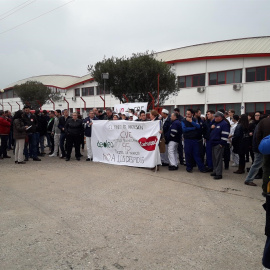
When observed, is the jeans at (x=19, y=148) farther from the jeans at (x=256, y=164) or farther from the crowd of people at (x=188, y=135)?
the jeans at (x=256, y=164)

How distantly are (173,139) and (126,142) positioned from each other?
1.65 meters

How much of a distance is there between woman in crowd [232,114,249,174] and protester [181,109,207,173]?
1107 millimetres

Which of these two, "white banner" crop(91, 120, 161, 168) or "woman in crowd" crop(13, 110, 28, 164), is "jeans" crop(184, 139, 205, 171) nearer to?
"white banner" crop(91, 120, 161, 168)

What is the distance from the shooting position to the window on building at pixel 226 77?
26516 millimetres

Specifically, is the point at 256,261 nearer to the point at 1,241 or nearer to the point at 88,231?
the point at 88,231

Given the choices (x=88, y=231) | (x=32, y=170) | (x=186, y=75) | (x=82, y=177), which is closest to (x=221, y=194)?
(x=88, y=231)

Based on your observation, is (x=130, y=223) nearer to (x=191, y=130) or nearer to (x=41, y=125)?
(x=191, y=130)

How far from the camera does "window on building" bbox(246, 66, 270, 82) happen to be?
80.5 ft

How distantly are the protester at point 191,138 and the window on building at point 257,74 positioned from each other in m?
20.1

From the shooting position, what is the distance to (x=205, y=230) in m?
4.05

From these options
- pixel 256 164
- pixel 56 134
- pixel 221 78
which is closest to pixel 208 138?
pixel 256 164

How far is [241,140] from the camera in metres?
8.04

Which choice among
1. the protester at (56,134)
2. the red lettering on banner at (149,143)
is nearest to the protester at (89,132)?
the protester at (56,134)

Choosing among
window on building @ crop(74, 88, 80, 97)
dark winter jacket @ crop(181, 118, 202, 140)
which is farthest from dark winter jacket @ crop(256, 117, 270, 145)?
window on building @ crop(74, 88, 80, 97)
